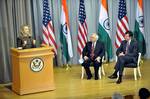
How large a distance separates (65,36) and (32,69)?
8.70 ft

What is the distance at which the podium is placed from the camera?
278 inches

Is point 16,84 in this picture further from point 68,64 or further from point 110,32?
point 110,32

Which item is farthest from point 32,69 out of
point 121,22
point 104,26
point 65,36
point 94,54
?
point 121,22

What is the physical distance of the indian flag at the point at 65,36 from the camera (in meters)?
9.45

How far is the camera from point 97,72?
8250 mm

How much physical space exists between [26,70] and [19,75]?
0.17 metres

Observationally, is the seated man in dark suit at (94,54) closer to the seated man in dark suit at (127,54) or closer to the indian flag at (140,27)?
the seated man in dark suit at (127,54)

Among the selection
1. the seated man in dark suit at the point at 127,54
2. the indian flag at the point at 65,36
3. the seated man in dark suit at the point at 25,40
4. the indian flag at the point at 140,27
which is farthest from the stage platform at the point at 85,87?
the indian flag at the point at 140,27

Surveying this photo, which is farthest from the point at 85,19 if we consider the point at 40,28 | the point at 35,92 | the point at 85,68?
the point at 35,92

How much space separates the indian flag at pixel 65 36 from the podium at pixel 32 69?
7.82 feet

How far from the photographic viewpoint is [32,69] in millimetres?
7164

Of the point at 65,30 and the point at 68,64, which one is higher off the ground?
the point at 65,30

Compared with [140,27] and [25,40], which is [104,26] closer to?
[140,27]

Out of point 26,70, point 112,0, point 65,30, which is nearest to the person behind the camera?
point 26,70
